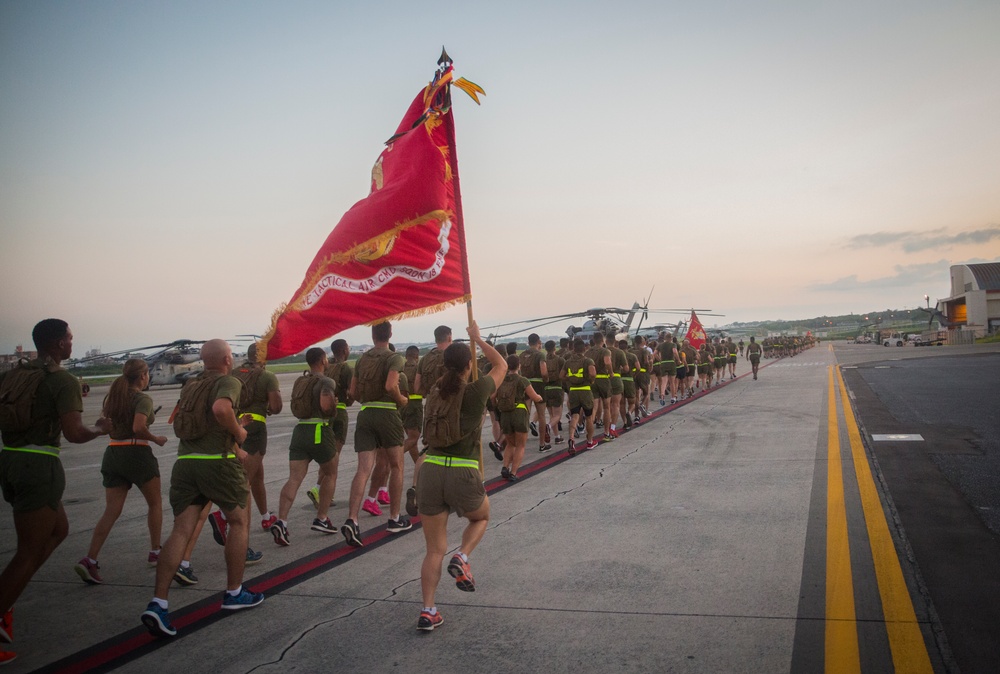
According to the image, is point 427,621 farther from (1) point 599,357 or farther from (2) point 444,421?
(1) point 599,357

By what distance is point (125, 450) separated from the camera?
17.4ft

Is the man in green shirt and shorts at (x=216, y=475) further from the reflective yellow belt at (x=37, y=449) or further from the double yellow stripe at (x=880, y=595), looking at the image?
the double yellow stripe at (x=880, y=595)

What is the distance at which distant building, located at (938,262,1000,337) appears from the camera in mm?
70062

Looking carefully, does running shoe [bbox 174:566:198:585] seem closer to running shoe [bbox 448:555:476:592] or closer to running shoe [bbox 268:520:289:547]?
running shoe [bbox 268:520:289:547]

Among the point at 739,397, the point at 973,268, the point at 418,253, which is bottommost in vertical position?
the point at 739,397

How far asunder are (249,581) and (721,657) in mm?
3408

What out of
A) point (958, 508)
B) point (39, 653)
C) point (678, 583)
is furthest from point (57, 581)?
point (958, 508)

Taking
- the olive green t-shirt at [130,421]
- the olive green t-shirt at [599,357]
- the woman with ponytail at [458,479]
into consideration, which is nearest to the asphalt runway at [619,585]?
the woman with ponytail at [458,479]

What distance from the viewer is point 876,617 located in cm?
379

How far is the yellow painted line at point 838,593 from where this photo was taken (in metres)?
3.35

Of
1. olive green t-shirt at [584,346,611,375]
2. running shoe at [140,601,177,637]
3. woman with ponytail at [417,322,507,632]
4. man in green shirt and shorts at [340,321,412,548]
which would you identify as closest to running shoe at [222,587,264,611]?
running shoe at [140,601,177,637]

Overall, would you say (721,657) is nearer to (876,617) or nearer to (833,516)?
(876,617)

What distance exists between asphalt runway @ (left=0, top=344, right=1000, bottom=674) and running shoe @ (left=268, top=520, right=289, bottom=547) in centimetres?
9

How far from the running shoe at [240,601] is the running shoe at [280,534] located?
1401 mm
